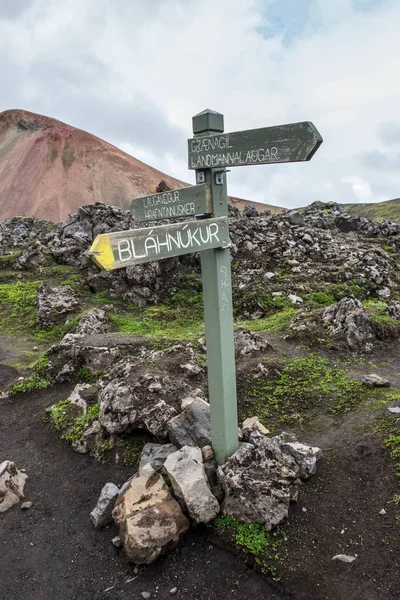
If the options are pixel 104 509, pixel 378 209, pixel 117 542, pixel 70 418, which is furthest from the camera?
pixel 378 209

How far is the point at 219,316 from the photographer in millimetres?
3598

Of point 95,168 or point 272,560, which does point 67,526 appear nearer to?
point 272,560

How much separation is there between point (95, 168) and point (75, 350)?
54.1 metres

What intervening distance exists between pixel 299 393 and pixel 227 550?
8.68 feet

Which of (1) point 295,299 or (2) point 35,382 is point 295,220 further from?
(2) point 35,382

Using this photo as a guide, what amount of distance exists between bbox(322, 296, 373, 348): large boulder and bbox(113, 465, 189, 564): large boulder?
4.76m

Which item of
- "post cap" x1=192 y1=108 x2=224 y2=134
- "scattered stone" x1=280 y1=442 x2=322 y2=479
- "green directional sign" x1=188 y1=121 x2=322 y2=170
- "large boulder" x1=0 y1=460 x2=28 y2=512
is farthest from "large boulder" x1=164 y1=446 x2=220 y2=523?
"post cap" x1=192 y1=108 x2=224 y2=134

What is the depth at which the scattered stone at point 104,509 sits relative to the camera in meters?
3.98

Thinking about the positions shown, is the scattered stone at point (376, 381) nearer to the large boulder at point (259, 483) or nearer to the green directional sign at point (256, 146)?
the large boulder at point (259, 483)

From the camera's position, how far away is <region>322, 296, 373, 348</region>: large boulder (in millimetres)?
7371

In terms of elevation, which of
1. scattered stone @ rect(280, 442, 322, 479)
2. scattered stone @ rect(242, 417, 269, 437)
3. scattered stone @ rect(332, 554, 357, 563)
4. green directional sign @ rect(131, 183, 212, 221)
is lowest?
scattered stone @ rect(332, 554, 357, 563)

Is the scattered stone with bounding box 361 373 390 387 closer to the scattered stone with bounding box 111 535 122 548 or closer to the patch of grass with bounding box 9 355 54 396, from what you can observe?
the scattered stone with bounding box 111 535 122 548

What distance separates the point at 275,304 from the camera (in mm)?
11109

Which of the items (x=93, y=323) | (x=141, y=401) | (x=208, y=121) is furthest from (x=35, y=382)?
(x=208, y=121)
